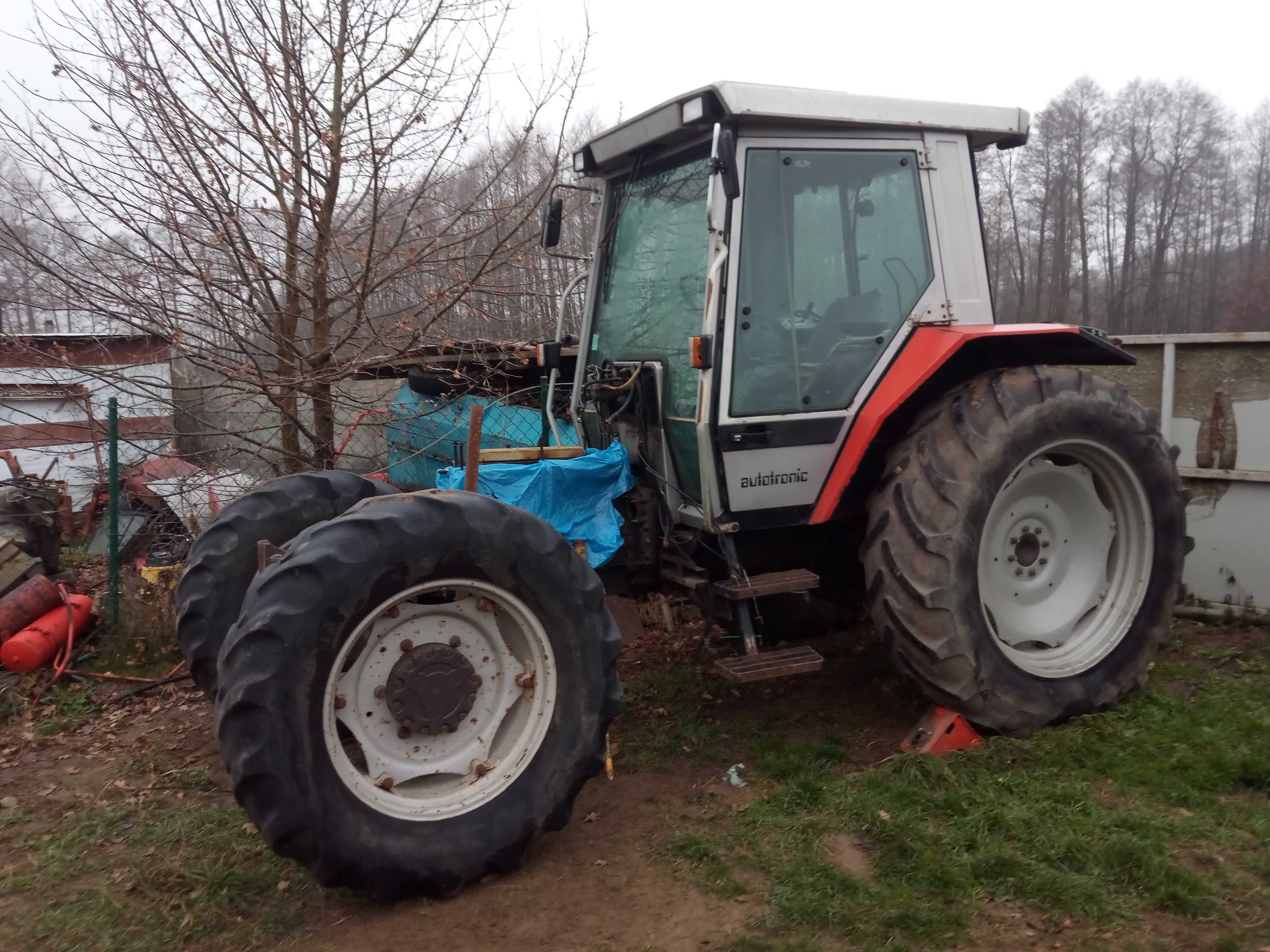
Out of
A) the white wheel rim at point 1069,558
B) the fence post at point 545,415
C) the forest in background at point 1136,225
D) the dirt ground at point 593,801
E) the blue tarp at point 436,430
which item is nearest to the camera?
the dirt ground at point 593,801

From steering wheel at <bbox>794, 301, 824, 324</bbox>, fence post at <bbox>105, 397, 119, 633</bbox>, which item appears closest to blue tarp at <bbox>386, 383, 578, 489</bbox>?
fence post at <bbox>105, 397, 119, 633</bbox>

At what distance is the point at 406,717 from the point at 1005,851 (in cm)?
190

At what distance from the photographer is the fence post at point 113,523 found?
218 inches

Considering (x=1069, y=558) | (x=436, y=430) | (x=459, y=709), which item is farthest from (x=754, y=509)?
(x=436, y=430)

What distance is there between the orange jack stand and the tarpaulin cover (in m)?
1.39

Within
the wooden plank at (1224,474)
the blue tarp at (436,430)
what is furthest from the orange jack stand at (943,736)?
the blue tarp at (436,430)

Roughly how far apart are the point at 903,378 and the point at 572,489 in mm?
1398

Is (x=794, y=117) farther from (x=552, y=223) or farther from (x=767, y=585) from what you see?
(x=767, y=585)

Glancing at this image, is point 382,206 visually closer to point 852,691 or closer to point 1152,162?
point 852,691

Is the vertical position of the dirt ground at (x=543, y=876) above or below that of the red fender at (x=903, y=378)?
below

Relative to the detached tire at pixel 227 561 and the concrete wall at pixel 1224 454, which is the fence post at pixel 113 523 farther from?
the concrete wall at pixel 1224 454

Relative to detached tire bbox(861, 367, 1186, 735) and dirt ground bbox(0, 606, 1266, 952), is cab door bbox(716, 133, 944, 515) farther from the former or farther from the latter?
dirt ground bbox(0, 606, 1266, 952)

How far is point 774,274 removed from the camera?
371 cm

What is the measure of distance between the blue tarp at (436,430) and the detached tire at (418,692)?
2.47 m
